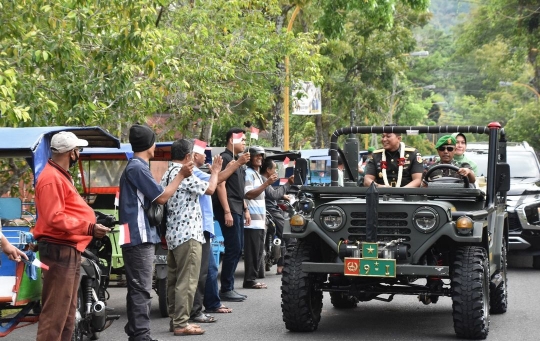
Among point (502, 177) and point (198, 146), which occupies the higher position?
point (198, 146)

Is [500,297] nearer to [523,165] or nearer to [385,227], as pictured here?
[385,227]

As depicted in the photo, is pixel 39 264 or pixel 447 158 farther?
pixel 447 158

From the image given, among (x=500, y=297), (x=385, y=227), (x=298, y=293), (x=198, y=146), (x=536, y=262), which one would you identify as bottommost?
(x=536, y=262)

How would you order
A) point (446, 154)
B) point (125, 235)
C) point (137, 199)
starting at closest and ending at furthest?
point (125, 235)
point (137, 199)
point (446, 154)

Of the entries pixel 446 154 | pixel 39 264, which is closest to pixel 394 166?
pixel 446 154

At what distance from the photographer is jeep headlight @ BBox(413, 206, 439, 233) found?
9.68 m

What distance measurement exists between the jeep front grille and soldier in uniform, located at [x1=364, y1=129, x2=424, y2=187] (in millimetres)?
1347

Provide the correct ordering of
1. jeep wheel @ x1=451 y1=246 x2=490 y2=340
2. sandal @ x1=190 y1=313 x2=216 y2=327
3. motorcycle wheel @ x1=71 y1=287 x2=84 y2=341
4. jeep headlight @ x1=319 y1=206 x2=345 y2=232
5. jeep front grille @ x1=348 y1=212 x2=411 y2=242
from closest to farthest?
motorcycle wheel @ x1=71 y1=287 x2=84 y2=341, jeep wheel @ x1=451 y1=246 x2=490 y2=340, jeep front grille @ x1=348 y1=212 x2=411 y2=242, jeep headlight @ x1=319 y1=206 x2=345 y2=232, sandal @ x1=190 y1=313 x2=216 y2=327

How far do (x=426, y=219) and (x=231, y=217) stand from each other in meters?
3.46

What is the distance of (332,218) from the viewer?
32.9 feet

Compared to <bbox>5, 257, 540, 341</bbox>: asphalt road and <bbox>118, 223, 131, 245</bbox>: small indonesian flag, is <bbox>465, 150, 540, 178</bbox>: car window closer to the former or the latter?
<bbox>5, 257, 540, 341</bbox>: asphalt road

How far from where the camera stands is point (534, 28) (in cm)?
3547

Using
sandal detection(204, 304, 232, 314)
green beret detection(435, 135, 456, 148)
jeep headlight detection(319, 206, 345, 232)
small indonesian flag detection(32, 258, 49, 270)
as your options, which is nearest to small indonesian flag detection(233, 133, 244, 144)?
sandal detection(204, 304, 232, 314)

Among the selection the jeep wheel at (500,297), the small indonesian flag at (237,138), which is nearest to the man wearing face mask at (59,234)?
the small indonesian flag at (237,138)
